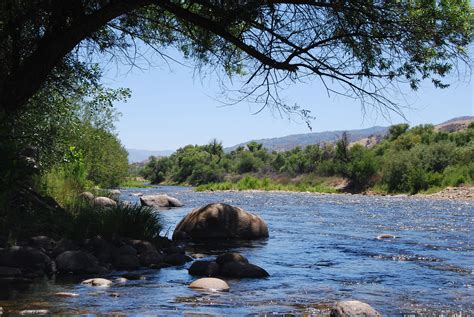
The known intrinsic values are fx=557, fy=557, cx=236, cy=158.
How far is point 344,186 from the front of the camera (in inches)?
2653

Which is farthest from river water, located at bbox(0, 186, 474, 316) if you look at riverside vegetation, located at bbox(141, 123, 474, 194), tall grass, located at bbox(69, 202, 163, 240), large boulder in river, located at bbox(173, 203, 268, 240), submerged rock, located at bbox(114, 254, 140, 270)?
riverside vegetation, located at bbox(141, 123, 474, 194)

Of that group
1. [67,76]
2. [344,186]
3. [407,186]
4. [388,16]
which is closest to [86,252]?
[67,76]

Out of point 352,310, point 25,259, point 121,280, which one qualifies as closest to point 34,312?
point 121,280

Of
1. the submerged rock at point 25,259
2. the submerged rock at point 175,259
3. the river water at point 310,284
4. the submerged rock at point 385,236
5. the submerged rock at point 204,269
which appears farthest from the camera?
the submerged rock at point 385,236

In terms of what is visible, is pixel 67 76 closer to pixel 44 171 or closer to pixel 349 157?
pixel 44 171

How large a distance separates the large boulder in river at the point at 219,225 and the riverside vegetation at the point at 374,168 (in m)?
41.4

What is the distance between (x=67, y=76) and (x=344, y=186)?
58421mm

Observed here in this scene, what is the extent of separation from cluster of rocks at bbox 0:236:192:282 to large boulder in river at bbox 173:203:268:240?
11.0 ft

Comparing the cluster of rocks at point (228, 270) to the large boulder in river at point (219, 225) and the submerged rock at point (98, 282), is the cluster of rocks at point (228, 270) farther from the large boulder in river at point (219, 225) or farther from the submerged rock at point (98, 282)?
the large boulder in river at point (219, 225)

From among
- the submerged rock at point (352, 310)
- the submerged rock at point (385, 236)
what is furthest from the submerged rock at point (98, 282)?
the submerged rock at point (385, 236)

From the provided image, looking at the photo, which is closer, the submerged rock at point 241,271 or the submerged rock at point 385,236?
the submerged rock at point 241,271

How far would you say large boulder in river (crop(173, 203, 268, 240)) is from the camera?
15.1 metres

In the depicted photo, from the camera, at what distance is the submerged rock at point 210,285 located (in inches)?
321

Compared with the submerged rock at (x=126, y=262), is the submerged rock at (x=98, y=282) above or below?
below
